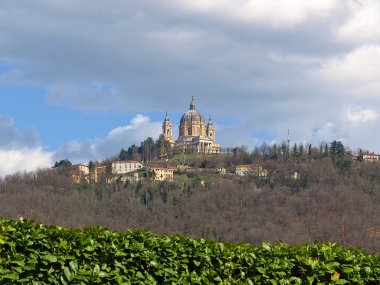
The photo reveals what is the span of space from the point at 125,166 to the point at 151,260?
161 meters

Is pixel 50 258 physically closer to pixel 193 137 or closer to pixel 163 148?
pixel 163 148

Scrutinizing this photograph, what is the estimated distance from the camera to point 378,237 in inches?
4390

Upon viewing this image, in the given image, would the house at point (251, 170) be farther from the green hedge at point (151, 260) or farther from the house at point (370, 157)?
the green hedge at point (151, 260)

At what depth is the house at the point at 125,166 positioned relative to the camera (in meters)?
167

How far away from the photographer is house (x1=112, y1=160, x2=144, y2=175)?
16735 centimetres

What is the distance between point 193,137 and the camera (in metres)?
192

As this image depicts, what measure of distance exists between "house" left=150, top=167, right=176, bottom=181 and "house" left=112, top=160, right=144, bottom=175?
8120mm

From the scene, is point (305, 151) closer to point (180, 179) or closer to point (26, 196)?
point (180, 179)

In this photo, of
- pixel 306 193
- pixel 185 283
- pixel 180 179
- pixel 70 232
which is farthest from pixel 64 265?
pixel 180 179

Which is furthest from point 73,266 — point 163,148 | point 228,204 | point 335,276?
point 163,148

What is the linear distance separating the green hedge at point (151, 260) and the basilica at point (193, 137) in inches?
6906

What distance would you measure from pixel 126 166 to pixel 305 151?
40536 millimetres

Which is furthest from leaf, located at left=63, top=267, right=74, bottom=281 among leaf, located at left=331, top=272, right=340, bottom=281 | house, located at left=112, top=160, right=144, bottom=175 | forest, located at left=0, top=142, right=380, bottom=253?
house, located at left=112, top=160, right=144, bottom=175

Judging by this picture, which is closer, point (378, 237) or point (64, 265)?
point (64, 265)
